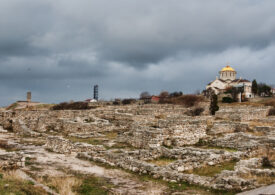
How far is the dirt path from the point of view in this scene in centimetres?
1030

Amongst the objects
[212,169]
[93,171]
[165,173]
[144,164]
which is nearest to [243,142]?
[212,169]

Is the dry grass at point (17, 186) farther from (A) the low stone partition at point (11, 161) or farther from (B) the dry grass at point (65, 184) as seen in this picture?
(A) the low stone partition at point (11, 161)

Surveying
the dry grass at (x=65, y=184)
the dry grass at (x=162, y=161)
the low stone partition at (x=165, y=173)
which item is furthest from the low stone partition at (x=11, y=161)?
the dry grass at (x=162, y=161)

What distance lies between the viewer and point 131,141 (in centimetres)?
1970

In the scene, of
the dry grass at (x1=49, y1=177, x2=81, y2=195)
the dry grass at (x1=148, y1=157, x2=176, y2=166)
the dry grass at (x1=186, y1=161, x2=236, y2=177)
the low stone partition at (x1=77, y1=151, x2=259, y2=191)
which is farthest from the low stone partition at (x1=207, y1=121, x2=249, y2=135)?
the dry grass at (x1=49, y1=177, x2=81, y2=195)

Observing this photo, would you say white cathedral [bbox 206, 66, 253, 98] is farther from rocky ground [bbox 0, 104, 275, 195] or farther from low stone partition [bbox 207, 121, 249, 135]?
rocky ground [bbox 0, 104, 275, 195]

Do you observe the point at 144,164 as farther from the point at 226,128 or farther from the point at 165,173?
the point at 226,128

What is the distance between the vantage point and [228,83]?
107 metres

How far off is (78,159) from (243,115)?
28.3 meters

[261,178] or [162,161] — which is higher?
[261,178]

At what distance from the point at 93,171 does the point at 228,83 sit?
101136mm

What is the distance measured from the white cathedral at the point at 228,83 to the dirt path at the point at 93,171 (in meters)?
84.6

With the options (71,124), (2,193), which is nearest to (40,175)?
(2,193)

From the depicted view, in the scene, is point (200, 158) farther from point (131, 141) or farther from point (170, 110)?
point (170, 110)
